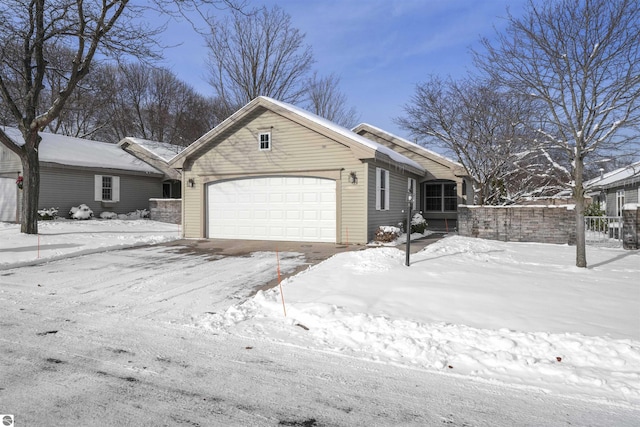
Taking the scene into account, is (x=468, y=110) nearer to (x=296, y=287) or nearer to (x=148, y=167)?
(x=296, y=287)

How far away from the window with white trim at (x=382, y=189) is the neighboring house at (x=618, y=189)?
992 centimetres

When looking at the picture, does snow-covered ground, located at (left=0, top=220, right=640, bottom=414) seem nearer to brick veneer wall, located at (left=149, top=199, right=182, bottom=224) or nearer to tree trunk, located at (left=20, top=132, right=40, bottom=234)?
tree trunk, located at (left=20, top=132, right=40, bottom=234)

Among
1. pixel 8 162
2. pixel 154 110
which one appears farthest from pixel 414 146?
pixel 154 110

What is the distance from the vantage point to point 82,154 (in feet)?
71.9

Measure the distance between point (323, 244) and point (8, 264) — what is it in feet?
26.2

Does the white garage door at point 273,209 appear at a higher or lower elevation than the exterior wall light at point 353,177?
lower

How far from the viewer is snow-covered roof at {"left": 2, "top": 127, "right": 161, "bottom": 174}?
65.8ft

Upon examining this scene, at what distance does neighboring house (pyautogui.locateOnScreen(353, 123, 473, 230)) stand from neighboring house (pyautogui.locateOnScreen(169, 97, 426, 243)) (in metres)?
4.39

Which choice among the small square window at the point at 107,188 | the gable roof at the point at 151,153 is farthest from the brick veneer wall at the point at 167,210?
the gable roof at the point at 151,153

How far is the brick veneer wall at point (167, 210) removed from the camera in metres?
20.9

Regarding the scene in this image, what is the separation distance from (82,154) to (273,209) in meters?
14.2

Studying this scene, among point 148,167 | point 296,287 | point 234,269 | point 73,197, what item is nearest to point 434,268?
point 296,287

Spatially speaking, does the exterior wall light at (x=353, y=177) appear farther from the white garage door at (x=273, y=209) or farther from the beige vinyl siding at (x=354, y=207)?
the white garage door at (x=273, y=209)

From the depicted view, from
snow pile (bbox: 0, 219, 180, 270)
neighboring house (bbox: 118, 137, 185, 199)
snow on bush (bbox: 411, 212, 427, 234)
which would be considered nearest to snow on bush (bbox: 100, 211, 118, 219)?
snow pile (bbox: 0, 219, 180, 270)
